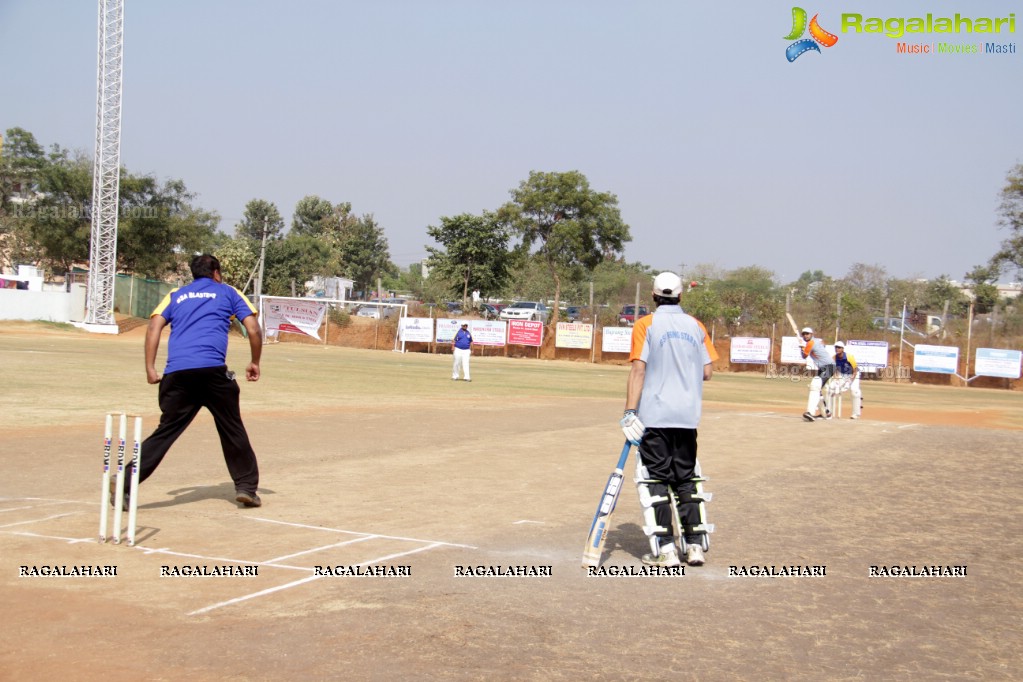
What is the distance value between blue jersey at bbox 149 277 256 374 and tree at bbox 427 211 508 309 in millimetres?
52524

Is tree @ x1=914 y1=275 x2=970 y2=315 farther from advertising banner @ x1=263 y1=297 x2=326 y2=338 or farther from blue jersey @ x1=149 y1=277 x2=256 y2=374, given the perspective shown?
blue jersey @ x1=149 y1=277 x2=256 y2=374

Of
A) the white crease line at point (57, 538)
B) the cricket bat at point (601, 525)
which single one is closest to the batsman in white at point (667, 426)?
the cricket bat at point (601, 525)

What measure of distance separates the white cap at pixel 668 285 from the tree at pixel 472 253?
2125 inches

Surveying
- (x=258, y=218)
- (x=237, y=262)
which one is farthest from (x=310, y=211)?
(x=237, y=262)

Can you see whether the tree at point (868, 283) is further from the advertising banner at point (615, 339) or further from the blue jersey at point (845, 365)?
the blue jersey at point (845, 365)

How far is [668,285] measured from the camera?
6.85m

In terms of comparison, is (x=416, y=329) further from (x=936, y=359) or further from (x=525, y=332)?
(x=936, y=359)

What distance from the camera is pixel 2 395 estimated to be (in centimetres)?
1736

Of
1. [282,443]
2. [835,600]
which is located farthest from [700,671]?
[282,443]

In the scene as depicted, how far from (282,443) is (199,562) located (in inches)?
276

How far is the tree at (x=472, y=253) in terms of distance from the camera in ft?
201

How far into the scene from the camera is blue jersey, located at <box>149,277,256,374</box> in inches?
311

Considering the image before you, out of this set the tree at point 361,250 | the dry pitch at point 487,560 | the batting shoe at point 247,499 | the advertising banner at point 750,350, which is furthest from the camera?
the tree at point 361,250

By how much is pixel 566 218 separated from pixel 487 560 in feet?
170
